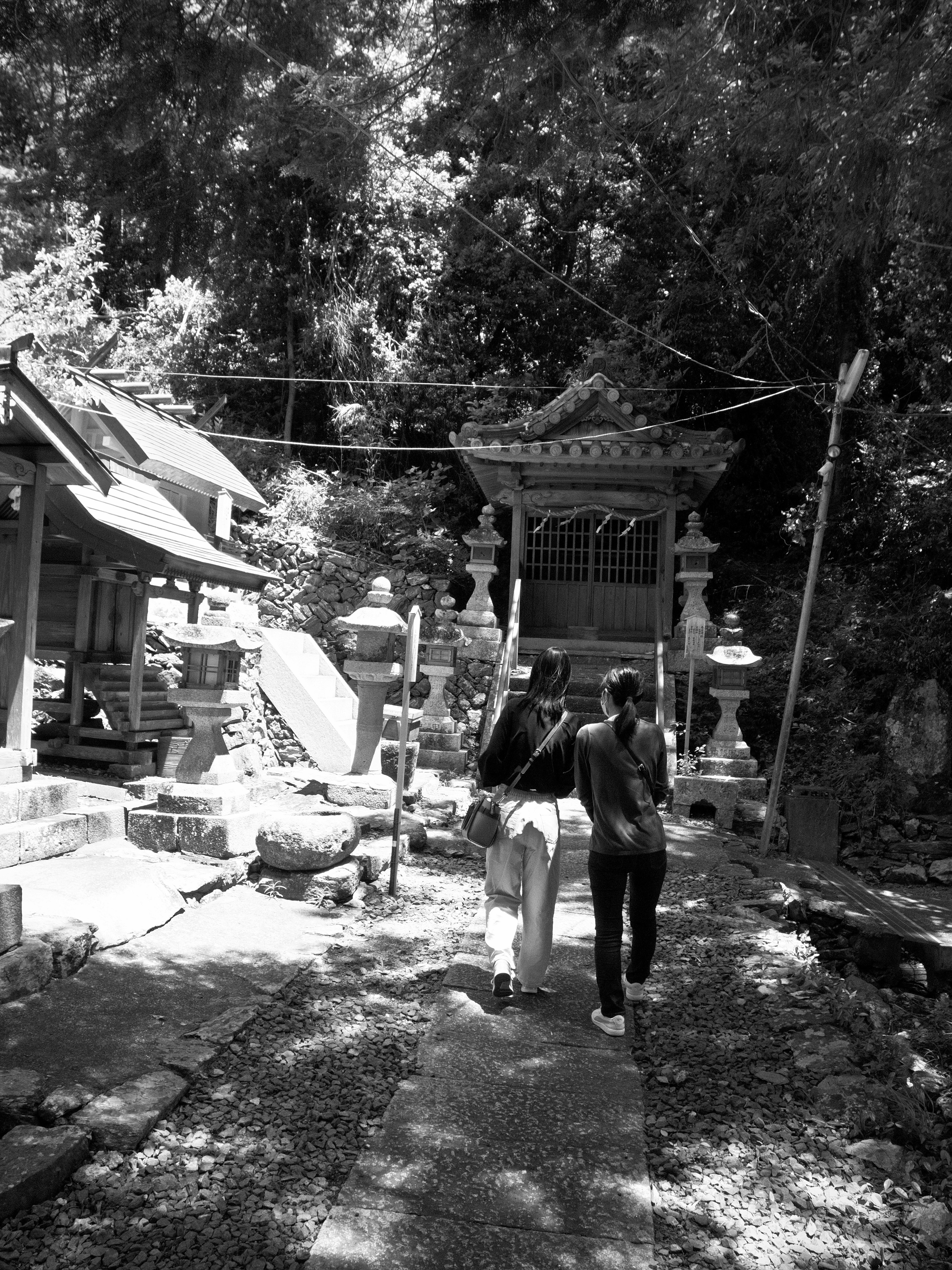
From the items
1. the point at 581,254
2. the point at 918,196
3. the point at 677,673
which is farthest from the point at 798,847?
the point at 581,254

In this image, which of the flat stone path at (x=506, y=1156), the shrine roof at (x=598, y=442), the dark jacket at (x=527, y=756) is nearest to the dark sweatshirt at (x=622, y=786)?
the dark jacket at (x=527, y=756)

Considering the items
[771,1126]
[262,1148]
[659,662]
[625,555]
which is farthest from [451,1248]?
[625,555]

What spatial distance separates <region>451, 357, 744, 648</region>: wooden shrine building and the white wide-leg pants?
8737 mm

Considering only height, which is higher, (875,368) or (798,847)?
(875,368)

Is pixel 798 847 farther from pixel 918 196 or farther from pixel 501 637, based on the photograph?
pixel 918 196

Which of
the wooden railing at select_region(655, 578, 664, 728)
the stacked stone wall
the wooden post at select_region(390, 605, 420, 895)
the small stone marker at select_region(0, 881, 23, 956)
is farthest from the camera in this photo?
the stacked stone wall

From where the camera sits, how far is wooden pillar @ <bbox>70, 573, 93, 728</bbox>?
34.2ft

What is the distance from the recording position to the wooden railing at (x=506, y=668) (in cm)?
1134

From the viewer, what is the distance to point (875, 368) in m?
14.6

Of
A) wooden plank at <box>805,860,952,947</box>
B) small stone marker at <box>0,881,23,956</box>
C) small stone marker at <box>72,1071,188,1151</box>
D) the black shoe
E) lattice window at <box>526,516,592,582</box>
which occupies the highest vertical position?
lattice window at <box>526,516,592,582</box>

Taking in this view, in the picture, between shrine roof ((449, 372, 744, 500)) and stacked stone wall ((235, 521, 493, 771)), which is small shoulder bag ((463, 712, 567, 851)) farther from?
stacked stone wall ((235, 521, 493, 771))

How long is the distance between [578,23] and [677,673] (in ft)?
34.9

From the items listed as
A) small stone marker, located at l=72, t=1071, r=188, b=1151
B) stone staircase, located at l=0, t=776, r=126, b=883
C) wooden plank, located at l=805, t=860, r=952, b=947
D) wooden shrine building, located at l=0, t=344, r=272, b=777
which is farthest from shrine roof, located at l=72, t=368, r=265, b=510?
small stone marker, located at l=72, t=1071, r=188, b=1151

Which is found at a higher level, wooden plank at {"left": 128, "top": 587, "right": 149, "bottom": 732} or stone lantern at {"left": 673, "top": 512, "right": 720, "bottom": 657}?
stone lantern at {"left": 673, "top": 512, "right": 720, "bottom": 657}
